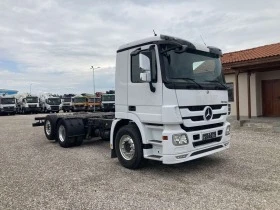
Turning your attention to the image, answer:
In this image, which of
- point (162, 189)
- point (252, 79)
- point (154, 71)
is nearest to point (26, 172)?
point (162, 189)

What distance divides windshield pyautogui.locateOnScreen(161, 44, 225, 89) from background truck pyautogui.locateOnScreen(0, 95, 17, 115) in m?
34.3

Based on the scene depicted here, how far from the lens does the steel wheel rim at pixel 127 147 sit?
644 centimetres

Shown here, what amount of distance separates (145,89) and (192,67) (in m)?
1.12

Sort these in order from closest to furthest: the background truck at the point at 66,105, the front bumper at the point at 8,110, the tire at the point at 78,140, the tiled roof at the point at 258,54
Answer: the tire at the point at 78,140 < the tiled roof at the point at 258,54 < the front bumper at the point at 8,110 < the background truck at the point at 66,105

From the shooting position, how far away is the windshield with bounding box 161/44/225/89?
566 cm

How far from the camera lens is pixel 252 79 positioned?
53.8 feet

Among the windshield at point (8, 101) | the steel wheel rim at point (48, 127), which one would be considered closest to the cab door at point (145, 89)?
the steel wheel rim at point (48, 127)

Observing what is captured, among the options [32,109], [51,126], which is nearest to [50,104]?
[32,109]

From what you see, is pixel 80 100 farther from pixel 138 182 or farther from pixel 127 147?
pixel 138 182

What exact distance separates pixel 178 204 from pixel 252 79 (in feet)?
45.1

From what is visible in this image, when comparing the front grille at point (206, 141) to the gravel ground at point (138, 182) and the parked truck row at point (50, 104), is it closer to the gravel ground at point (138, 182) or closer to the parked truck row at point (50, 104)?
the gravel ground at point (138, 182)

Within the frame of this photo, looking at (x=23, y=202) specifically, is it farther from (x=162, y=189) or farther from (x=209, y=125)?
(x=209, y=125)

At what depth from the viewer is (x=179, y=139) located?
18.1 ft

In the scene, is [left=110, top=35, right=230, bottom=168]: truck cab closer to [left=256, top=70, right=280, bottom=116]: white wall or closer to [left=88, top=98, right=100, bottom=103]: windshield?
[left=256, top=70, right=280, bottom=116]: white wall
